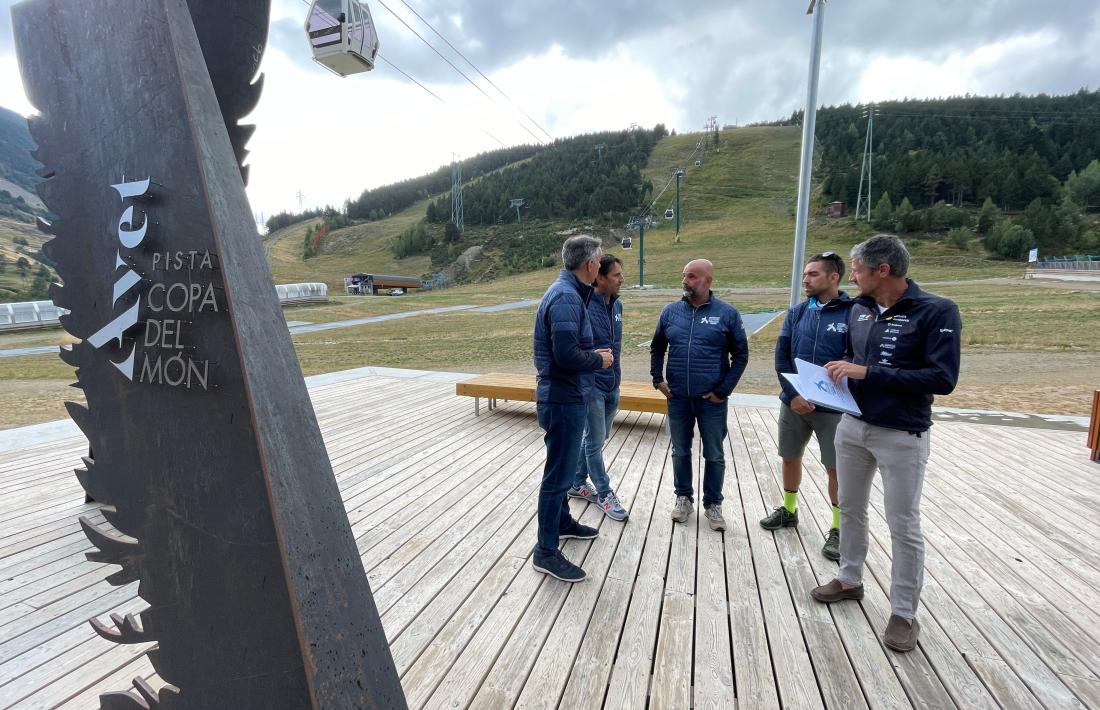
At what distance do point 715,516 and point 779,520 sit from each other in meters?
0.37

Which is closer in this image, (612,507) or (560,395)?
(560,395)

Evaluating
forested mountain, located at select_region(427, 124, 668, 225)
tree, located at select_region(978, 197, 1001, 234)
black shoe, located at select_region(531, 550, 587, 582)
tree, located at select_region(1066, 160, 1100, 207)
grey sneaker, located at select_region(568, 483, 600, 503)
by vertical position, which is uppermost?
forested mountain, located at select_region(427, 124, 668, 225)

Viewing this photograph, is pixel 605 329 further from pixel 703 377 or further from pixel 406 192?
pixel 406 192

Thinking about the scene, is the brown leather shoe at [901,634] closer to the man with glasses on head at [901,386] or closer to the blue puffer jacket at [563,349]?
the man with glasses on head at [901,386]

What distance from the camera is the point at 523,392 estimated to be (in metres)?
4.98

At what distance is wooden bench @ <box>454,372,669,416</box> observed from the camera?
456 centimetres

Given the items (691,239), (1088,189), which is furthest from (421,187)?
(1088,189)

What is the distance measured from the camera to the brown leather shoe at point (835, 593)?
7.36ft

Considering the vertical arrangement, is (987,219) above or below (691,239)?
above

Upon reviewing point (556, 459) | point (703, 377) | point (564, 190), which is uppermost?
point (564, 190)

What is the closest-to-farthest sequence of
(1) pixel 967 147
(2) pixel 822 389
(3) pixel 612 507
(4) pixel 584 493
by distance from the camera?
1. (2) pixel 822 389
2. (3) pixel 612 507
3. (4) pixel 584 493
4. (1) pixel 967 147

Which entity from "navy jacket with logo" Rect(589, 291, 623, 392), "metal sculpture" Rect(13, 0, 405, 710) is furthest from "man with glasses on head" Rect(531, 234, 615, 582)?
"metal sculpture" Rect(13, 0, 405, 710)

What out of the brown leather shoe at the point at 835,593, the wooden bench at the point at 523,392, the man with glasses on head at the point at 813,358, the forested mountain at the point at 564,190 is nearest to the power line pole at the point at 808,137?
the wooden bench at the point at 523,392

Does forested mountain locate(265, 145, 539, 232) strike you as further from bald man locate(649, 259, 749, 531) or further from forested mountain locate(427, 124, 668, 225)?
bald man locate(649, 259, 749, 531)
